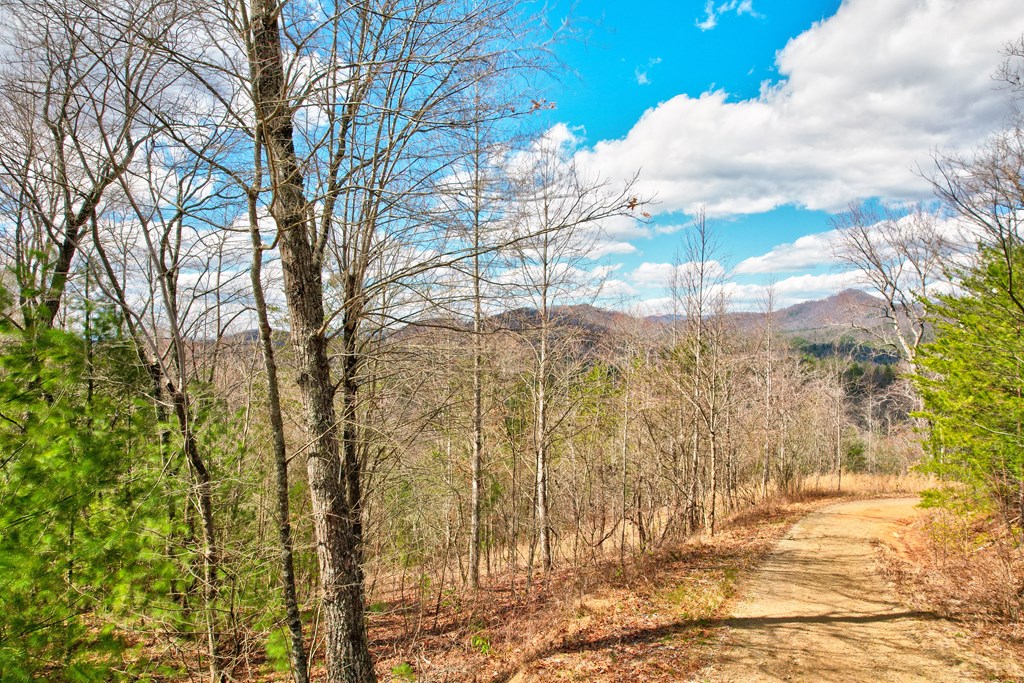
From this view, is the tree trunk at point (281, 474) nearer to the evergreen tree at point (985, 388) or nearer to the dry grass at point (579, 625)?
the dry grass at point (579, 625)

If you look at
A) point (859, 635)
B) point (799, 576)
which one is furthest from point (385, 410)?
point (799, 576)

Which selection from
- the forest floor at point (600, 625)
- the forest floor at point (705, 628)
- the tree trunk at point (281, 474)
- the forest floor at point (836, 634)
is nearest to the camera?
the tree trunk at point (281, 474)

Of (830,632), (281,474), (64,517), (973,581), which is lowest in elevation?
(830,632)

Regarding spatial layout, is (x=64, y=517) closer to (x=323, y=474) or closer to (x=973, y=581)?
(x=323, y=474)

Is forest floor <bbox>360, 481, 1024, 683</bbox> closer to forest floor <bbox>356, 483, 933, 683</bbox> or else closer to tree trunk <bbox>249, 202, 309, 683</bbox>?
forest floor <bbox>356, 483, 933, 683</bbox>

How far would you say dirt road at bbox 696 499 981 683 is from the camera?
5.41 metres

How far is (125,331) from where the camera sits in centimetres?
578

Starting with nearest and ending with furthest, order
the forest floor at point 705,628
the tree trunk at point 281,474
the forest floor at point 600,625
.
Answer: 1. the tree trunk at point 281,474
2. the forest floor at point 705,628
3. the forest floor at point 600,625

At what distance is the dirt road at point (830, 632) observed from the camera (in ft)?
17.7

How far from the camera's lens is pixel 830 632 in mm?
6480

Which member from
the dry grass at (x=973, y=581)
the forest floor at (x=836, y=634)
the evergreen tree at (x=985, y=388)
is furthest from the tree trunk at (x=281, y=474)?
the evergreen tree at (x=985, y=388)

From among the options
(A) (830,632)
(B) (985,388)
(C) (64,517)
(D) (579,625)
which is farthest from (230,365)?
(B) (985,388)

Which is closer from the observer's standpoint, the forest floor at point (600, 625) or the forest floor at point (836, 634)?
the forest floor at point (836, 634)

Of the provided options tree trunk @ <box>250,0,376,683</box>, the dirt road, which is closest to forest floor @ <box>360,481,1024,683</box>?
the dirt road
